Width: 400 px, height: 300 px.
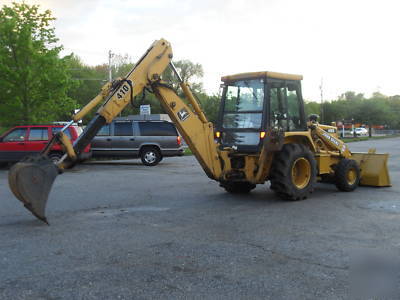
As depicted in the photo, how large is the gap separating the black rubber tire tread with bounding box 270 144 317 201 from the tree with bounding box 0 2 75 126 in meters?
16.0

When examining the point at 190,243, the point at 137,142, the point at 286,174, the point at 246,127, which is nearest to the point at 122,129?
the point at 137,142

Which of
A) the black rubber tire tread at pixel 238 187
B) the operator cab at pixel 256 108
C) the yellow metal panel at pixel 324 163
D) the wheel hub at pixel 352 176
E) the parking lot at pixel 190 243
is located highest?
the operator cab at pixel 256 108

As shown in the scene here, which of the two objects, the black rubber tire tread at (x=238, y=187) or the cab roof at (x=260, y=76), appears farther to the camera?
the black rubber tire tread at (x=238, y=187)

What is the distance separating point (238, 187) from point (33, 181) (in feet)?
17.2

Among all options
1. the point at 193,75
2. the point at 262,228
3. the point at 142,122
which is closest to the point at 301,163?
the point at 262,228

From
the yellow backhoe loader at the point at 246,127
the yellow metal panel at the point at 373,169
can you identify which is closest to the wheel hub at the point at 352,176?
the yellow backhoe loader at the point at 246,127

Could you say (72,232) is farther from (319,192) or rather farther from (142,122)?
(142,122)

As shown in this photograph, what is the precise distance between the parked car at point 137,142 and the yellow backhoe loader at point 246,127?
8607 mm

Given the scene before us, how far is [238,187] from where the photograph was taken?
436 inches

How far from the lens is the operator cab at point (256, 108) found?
995 cm

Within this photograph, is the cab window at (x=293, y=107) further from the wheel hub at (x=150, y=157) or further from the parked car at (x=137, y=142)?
the wheel hub at (x=150, y=157)

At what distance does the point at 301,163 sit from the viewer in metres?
10.2

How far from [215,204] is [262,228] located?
7.66 feet

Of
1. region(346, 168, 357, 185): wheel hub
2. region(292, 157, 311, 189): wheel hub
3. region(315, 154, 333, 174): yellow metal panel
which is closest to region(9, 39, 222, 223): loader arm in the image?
region(292, 157, 311, 189): wheel hub
